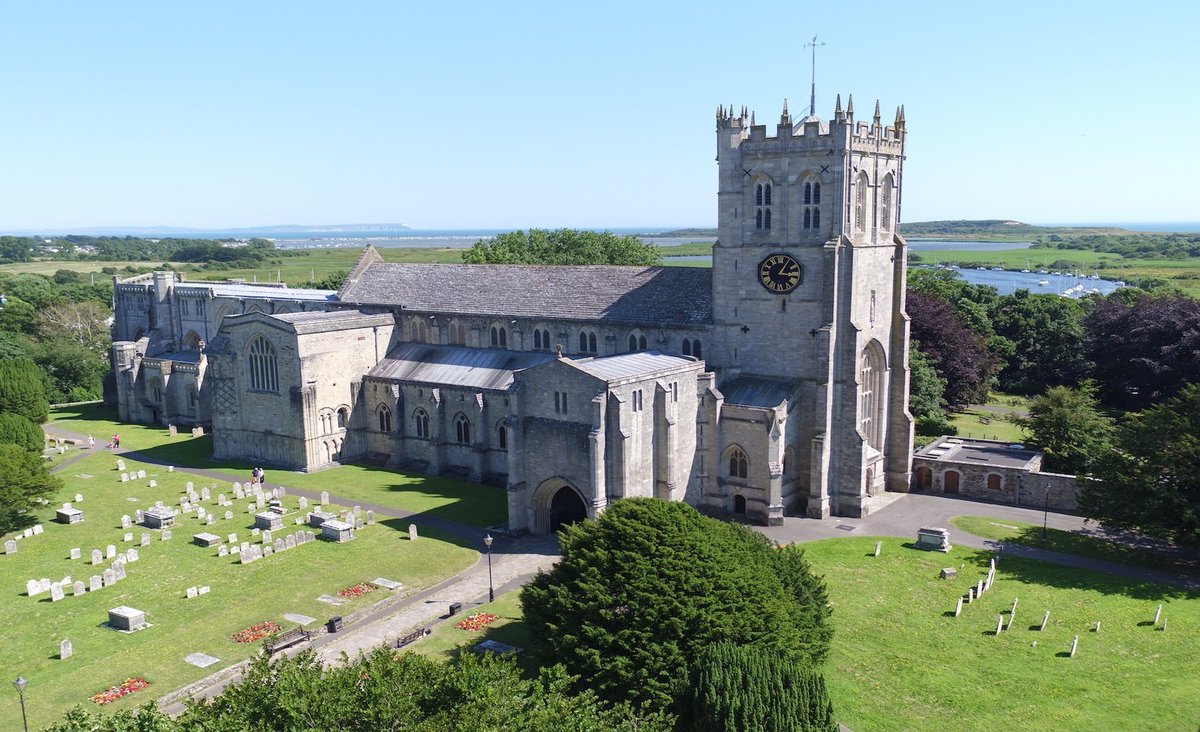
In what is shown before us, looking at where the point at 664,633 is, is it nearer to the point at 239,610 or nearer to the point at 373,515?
the point at 239,610

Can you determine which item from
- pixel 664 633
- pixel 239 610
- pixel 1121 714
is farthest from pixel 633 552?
pixel 239 610

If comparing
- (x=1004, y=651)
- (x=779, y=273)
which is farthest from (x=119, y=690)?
(x=779, y=273)

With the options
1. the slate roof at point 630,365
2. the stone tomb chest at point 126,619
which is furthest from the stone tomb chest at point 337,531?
the slate roof at point 630,365

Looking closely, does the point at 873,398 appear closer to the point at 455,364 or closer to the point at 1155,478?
the point at 1155,478

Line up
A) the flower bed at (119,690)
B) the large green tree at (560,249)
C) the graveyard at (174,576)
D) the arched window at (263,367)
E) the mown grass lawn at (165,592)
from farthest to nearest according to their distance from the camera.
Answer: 1. the large green tree at (560,249)
2. the arched window at (263,367)
3. the graveyard at (174,576)
4. the mown grass lawn at (165,592)
5. the flower bed at (119,690)

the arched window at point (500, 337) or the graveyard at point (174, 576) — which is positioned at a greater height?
the arched window at point (500, 337)

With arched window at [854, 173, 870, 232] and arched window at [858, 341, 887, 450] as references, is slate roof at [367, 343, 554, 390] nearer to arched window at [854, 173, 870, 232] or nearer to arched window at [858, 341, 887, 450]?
arched window at [858, 341, 887, 450]

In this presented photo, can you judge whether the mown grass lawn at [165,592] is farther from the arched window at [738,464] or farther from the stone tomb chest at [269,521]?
the arched window at [738,464]
